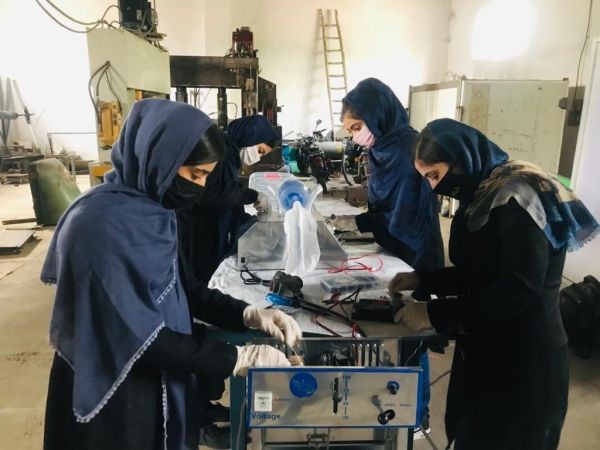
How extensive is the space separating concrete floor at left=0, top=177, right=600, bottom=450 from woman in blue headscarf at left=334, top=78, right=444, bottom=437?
622 mm

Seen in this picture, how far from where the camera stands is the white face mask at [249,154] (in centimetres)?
245

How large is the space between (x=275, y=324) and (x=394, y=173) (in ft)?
3.23

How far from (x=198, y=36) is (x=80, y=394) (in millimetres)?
6986

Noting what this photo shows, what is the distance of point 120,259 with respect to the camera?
2.76 ft

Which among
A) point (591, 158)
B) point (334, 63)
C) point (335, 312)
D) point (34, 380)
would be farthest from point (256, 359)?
point (334, 63)

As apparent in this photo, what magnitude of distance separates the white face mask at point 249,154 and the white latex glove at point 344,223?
0.62 m

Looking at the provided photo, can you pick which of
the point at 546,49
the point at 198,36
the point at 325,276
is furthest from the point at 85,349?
the point at 198,36

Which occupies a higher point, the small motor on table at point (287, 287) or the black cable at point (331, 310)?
the small motor on table at point (287, 287)

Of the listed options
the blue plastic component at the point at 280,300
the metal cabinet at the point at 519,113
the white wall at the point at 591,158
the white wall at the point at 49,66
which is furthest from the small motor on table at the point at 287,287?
the white wall at the point at 49,66

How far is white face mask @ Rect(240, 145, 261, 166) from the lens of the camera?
2.45 meters

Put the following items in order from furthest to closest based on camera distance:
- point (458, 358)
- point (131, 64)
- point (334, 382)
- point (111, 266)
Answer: point (131, 64) < point (458, 358) < point (334, 382) < point (111, 266)

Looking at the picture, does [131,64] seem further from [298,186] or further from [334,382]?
[334,382]

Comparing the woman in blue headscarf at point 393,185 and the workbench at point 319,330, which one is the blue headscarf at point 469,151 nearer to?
the workbench at point 319,330

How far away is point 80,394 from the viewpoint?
0.87 meters
